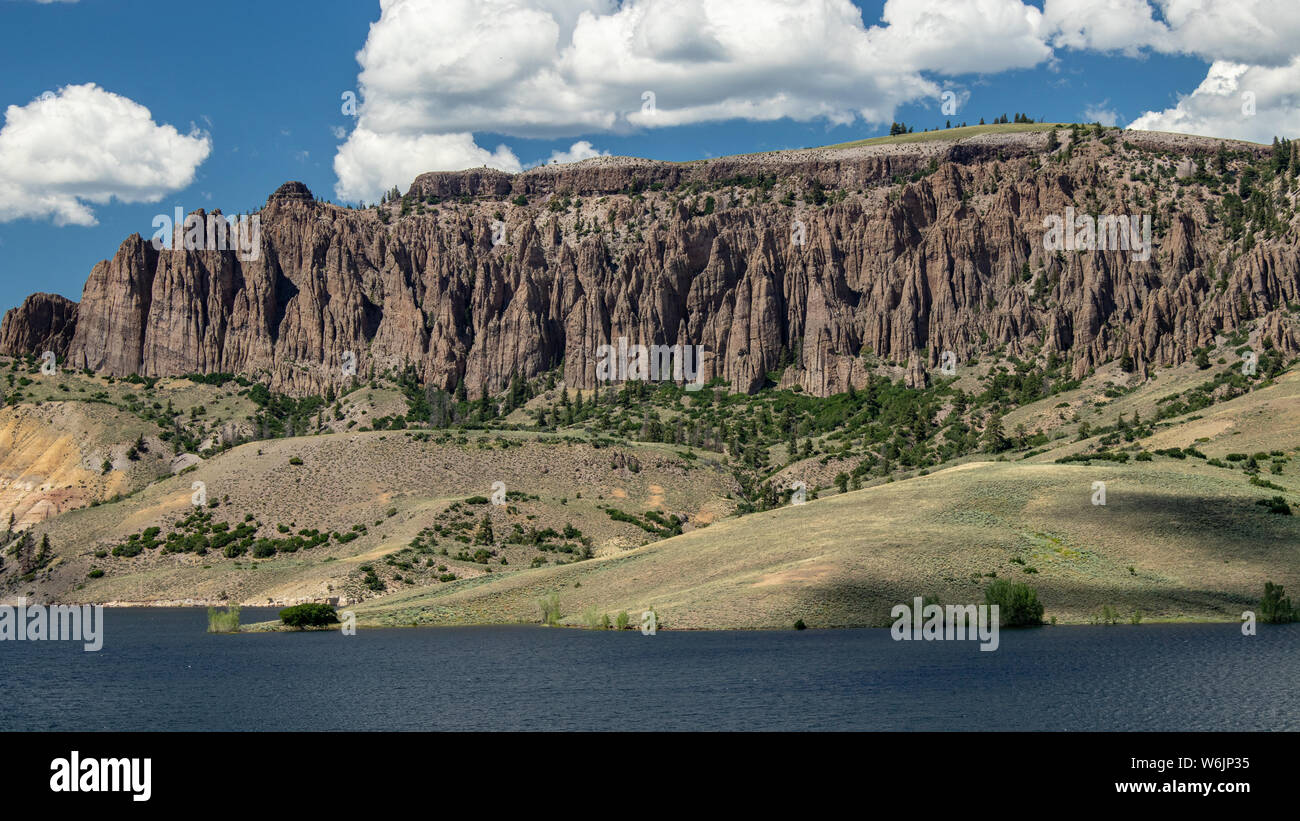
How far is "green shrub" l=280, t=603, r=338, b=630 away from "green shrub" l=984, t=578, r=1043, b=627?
5743 centimetres

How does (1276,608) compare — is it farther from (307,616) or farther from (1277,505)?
(307,616)

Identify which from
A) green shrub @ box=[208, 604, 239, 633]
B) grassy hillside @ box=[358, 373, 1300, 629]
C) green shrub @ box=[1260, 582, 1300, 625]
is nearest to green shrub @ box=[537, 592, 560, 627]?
grassy hillside @ box=[358, 373, 1300, 629]

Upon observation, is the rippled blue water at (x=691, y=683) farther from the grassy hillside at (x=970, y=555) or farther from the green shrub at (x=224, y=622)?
the green shrub at (x=224, y=622)

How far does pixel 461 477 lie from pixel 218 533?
3188cm

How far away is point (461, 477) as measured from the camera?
17400 centimetres

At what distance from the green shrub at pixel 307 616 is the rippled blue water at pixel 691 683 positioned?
17.7m

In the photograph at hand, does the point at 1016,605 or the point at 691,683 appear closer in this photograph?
the point at 691,683

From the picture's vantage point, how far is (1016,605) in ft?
289

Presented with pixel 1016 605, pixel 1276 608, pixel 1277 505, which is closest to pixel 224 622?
pixel 1016 605

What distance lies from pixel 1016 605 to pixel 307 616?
5978 centimetres

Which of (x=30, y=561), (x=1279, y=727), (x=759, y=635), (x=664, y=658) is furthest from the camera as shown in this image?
(x=30, y=561)
